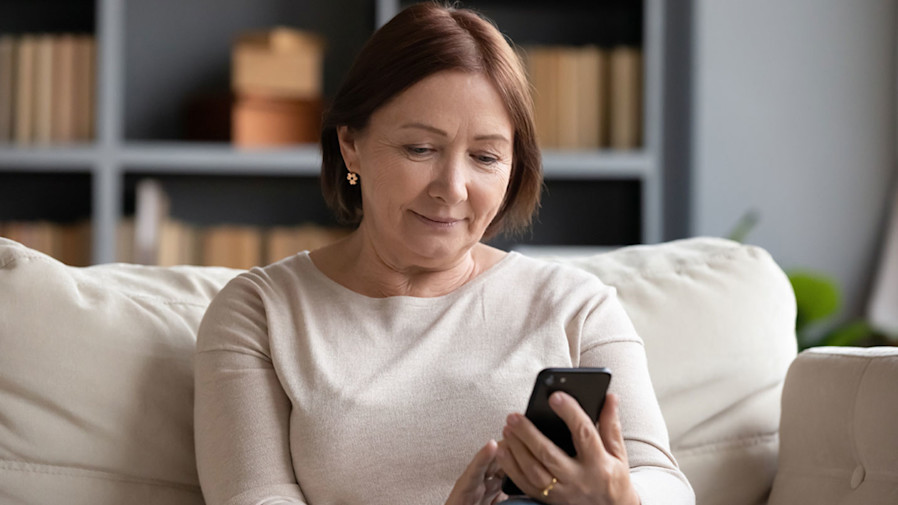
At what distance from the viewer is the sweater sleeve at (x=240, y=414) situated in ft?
3.99

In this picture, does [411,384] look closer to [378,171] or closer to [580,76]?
[378,171]

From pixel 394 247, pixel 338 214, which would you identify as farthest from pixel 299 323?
pixel 338 214

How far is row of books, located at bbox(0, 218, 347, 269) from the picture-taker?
3.17 meters

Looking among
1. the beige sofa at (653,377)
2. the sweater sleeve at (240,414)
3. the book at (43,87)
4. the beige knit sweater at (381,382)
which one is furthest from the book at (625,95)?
the sweater sleeve at (240,414)

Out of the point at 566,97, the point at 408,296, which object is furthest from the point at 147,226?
the point at 408,296

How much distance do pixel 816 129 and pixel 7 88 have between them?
100 inches

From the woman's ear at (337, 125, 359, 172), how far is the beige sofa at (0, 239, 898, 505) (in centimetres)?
30

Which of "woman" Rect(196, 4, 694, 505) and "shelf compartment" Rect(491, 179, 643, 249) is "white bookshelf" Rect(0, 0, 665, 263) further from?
"woman" Rect(196, 4, 694, 505)

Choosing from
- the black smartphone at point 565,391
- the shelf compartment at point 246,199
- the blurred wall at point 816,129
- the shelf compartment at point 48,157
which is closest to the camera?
the black smartphone at point 565,391

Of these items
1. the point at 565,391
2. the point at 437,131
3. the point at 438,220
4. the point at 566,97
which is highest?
the point at 566,97

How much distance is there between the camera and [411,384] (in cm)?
129

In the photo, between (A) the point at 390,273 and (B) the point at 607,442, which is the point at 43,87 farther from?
(B) the point at 607,442

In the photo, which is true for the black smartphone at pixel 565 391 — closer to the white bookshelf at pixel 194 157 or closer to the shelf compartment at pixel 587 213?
the white bookshelf at pixel 194 157

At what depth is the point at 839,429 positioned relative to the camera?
4.47ft
